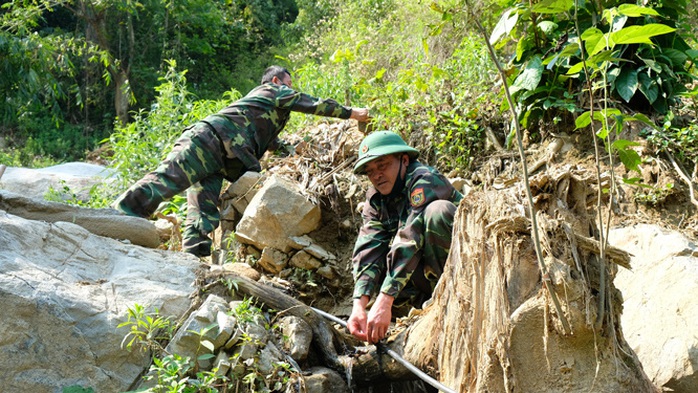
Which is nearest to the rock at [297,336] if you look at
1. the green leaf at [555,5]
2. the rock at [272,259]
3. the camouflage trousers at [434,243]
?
the camouflage trousers at [434,243]

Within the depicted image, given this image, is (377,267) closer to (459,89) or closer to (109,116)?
(459,89)

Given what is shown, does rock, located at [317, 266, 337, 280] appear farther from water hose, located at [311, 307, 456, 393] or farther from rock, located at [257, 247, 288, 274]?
water hose, located at [311, 307, 456, 393]

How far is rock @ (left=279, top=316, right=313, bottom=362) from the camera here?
3.55 meters

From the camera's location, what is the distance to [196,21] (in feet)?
49.0

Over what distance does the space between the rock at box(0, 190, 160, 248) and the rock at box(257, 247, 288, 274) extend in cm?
109

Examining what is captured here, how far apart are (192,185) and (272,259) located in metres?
1.06

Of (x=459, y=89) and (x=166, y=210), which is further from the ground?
(x=459, y=89)

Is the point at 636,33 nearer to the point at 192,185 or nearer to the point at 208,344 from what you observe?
the point at 208,344

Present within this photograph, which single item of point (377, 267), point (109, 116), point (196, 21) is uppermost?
point (377, 267)

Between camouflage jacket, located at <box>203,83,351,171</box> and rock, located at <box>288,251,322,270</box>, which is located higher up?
camouflage jacket, located at <box>203,83,351,171</box>

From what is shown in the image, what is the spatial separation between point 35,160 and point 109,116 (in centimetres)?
264

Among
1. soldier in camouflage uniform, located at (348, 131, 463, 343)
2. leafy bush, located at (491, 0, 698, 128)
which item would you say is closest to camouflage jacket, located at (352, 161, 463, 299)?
soldier in camouflage uniform, located at (348, 131, 463, 343)

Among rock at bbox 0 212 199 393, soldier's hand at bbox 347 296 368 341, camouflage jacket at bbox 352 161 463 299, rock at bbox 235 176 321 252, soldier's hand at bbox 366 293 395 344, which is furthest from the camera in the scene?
rock at bbox 235 176 321 252

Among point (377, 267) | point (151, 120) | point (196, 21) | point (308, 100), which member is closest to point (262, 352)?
point (377, 267)
